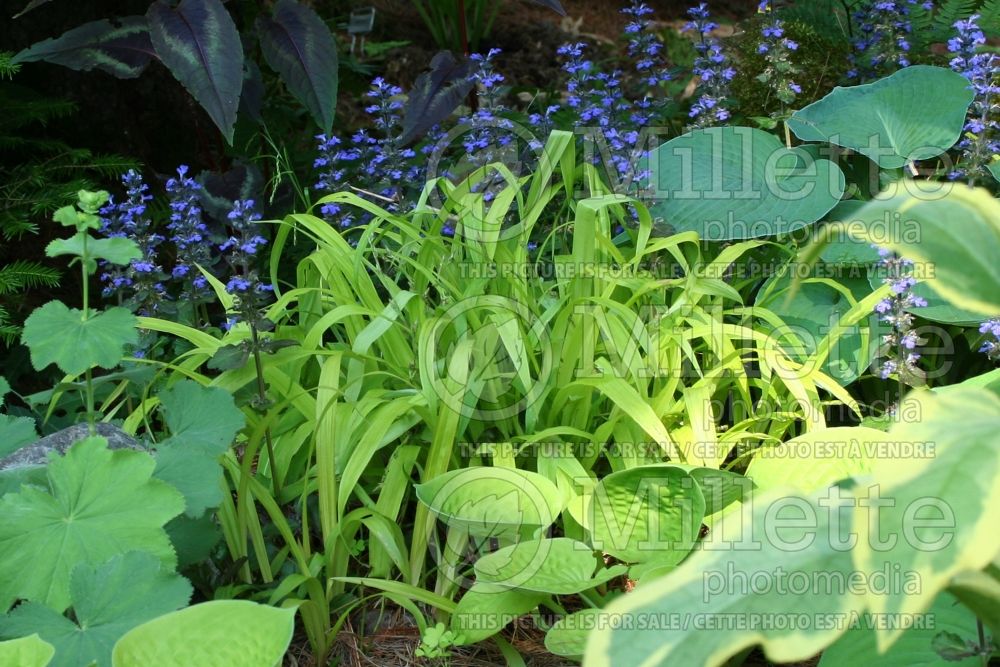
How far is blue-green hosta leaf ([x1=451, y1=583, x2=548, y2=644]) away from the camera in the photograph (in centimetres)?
134

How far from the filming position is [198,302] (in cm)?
197

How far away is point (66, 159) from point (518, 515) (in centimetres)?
162

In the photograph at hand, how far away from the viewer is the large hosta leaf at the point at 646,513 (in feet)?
4.42

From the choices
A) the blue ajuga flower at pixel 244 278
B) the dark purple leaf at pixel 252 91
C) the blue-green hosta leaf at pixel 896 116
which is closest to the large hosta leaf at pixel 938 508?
the blue ajuga flower at pixel 244 278

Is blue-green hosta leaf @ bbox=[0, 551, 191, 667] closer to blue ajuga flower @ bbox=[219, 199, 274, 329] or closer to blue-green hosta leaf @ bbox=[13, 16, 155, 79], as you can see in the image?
blue ajuga flower @ bbox=[219, 199, 274, 329]

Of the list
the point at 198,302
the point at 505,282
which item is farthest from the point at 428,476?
the point at 198,302

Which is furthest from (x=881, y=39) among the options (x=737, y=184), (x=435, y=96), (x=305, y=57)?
(x=305, y=57)

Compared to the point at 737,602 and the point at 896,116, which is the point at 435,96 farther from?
the point at 737,602

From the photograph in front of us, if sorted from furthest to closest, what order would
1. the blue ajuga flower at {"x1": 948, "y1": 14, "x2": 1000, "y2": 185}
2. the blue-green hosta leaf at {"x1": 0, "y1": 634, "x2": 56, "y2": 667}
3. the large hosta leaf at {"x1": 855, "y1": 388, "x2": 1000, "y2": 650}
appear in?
the blue ajuga flower at {"x1": 948, "y1": 14, "x2": 1000, "y2": 185}, the blue-green hosta leaf at {"x1": 0, "y1": 634, "x2": 56, "y2": 667}, the large hosta leaf at {"x1": 855, "y1": 388, "x2": 1000, "y2": 650}

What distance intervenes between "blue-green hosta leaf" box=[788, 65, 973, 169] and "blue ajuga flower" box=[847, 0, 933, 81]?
0.26 m

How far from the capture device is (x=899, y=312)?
5.38 feet

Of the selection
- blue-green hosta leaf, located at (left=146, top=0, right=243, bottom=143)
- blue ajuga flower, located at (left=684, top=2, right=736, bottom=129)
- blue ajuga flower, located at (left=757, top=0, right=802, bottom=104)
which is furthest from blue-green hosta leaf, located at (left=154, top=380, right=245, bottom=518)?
blue ajuga flower, located at (left=757, top=0, right=802, bottom=104)

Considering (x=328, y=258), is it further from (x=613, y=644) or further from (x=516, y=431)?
(x=613, y=644)

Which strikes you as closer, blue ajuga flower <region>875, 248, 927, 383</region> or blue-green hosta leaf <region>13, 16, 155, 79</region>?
blue ajuga flower <region>875, 248, 927, 383</region>
